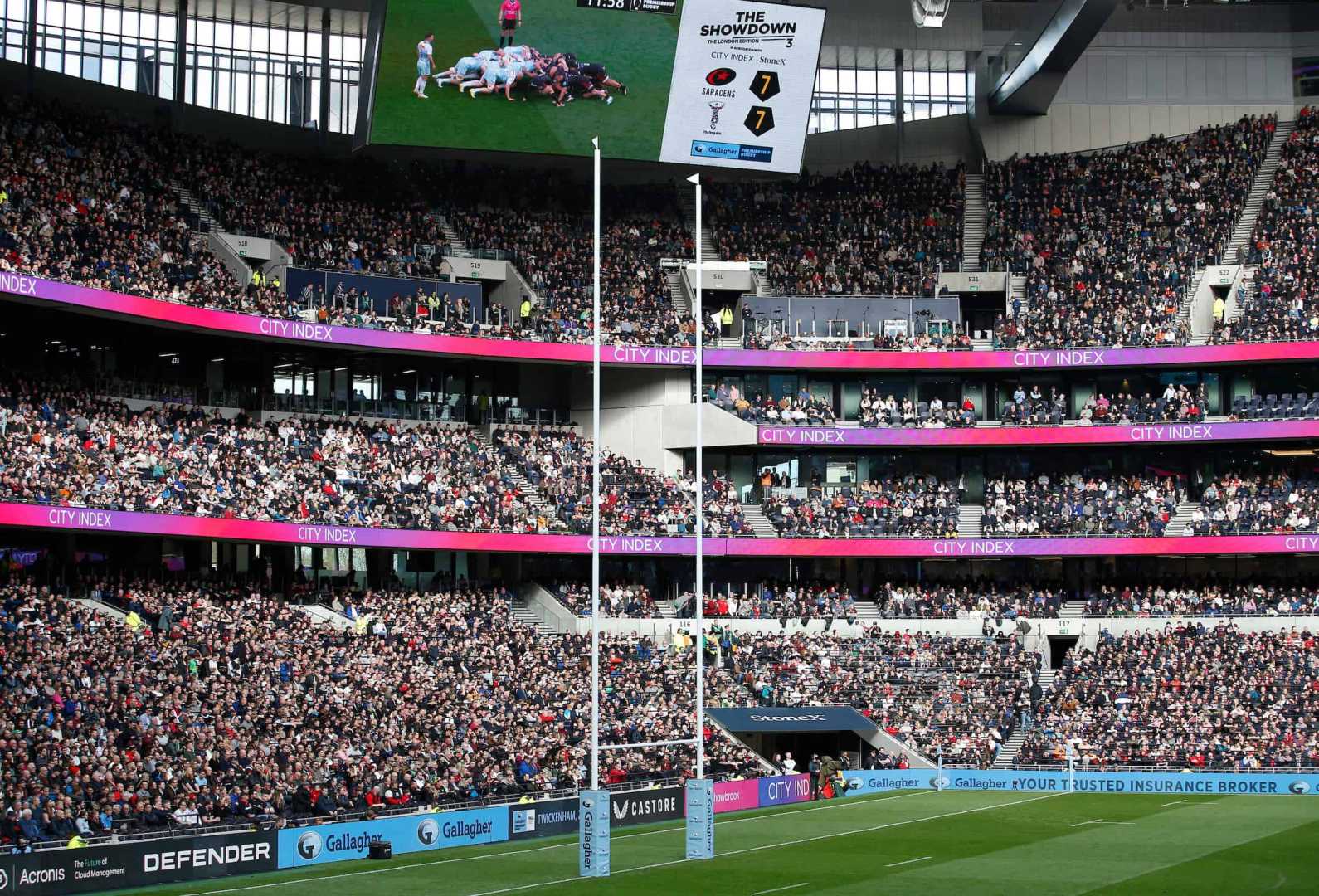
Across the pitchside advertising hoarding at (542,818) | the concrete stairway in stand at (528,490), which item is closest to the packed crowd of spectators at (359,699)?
the pitchside advertising hoarding at (542,818)

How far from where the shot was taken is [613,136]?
5872 centimetres

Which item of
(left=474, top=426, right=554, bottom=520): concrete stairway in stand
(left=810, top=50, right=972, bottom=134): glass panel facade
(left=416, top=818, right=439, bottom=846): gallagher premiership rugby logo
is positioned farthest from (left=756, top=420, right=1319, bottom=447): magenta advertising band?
(left=416, top=818, right=439, bottom=846): gallagher premiership rugby logo

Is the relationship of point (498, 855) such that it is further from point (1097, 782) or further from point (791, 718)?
point (1097, 782)

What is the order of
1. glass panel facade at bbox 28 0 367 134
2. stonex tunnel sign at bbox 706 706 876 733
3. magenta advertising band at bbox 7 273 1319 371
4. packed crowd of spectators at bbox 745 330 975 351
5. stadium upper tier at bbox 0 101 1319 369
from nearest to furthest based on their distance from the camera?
stonex tunnel sign at bbox 706 706 876 733
magenta advertising band at bbox 7 273 1319 371
stadium upper tier at bbox 0 101 1319 369
glass panel facade at bbox 28 0 367 134
packed crowd of spectators at bbox 745 330 975 351

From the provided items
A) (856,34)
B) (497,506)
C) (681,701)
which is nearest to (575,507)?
(497,506)

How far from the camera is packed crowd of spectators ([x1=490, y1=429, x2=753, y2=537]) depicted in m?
56.4

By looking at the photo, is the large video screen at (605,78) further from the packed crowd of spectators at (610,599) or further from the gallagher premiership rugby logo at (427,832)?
the gallagher premiership rugby logo at (427,832)

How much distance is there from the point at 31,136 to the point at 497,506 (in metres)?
17.5

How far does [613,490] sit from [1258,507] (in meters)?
21.5

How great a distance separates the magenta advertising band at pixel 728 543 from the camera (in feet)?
157

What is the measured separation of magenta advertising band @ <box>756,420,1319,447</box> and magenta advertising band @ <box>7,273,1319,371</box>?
7.09 feet

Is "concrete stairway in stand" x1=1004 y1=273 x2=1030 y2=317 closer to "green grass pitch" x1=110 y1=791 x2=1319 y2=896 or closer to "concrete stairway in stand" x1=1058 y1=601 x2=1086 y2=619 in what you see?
"concrete stairway in stand" x1=1058 y1=601 x2=1086 y2=619

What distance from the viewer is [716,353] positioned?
59406mm

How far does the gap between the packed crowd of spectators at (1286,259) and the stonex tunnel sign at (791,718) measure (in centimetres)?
1944
